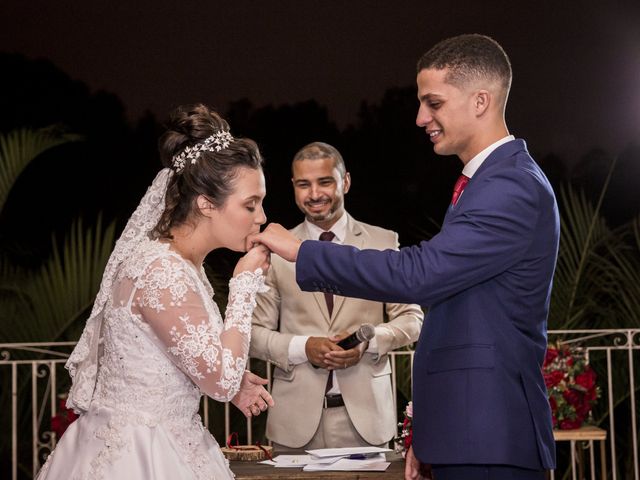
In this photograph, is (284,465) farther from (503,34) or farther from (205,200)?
(503,34)

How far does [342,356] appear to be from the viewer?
3662mm

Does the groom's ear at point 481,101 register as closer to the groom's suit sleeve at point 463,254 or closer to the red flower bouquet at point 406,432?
the groom's suit sleeve at point 463,254

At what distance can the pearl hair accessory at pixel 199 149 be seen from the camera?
2.77m

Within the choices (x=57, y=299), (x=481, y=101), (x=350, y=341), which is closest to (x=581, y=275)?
(x=350, y=341)

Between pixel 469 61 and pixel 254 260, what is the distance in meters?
0.83

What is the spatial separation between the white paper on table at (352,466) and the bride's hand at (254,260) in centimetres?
75

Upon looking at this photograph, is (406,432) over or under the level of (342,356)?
under

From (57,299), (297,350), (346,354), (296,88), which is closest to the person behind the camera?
(346,354)

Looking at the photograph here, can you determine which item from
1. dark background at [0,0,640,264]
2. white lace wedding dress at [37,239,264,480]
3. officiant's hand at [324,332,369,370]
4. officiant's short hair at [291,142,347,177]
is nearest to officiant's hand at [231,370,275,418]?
white lace wedding dress at [37,239,264,480]


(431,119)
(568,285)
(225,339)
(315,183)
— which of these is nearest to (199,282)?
(225,339)

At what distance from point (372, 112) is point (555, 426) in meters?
5.70

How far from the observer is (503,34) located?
9.37m

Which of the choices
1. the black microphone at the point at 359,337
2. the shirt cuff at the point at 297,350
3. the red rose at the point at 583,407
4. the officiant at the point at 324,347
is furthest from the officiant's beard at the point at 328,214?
the red rose at the point at 583,407

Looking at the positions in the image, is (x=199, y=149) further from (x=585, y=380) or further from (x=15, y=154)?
(x=15, y=154)
